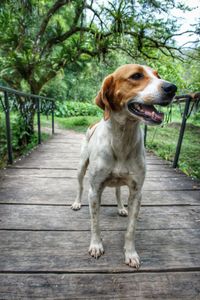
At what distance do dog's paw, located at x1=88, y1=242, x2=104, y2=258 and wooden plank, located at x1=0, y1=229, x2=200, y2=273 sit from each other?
28mm

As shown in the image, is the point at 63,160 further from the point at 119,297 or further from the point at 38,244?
the point at 119,297

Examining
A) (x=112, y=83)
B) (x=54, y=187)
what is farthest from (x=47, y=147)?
(x=112, y=83)

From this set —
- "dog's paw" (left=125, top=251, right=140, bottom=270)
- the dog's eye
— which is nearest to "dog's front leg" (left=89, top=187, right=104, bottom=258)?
"dog's paw" (left=125, top=251, right=140, bottom=270)

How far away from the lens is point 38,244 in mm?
1628

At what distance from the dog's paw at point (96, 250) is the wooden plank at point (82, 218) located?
0.29 metres

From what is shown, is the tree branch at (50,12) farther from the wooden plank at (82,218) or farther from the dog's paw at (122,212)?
the dog's paw at (122,212)

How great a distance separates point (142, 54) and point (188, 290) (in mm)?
6374

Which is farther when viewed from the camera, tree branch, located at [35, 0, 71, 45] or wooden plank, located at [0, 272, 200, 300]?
tree branch, located at [35, 0, 71, 45]

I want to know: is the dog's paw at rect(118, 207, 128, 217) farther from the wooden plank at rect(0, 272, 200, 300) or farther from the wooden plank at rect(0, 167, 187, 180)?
the wooden plank at rect(0, 167, 187, 180)

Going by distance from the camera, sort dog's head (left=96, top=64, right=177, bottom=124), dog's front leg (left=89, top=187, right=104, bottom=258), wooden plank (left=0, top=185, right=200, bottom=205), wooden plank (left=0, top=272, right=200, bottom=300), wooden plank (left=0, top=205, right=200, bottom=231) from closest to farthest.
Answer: wooden plank (left=0, top=272, right=200, bottom=300)
dog's head (left=96, top=64, right=177, bottom=124)
dog's front leg (left=89, top=187, right=104, bottom=258)
wooden plank (left=0, top=205, right=200, bottom=231)
wooden plank (left=0, top=185, right=200, bottom=205)

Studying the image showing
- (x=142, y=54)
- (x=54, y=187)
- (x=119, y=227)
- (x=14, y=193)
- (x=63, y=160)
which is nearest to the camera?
(x=119, y=227)

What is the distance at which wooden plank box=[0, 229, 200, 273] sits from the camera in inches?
56.4

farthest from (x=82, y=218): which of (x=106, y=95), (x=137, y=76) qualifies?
(x=137, y=76)

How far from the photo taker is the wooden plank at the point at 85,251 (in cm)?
143
